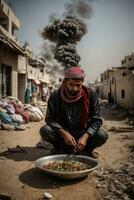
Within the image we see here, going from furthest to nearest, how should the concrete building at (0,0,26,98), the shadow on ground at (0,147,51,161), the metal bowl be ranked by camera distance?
the concrete building at (0,0,26,98) → the shadow on ground at (0,147,51,161) → the metal bowl

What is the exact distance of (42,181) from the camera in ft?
12.2

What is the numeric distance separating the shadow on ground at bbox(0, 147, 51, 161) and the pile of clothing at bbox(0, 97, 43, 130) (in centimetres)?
274

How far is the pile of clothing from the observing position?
27.3 feet

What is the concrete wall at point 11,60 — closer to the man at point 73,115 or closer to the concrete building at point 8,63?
the concrete building at point 8,63

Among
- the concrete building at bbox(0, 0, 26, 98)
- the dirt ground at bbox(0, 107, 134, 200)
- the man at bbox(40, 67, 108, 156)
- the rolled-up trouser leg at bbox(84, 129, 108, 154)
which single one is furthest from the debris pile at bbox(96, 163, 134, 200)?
the concrete building at bbox(0, 0, 26, 98)

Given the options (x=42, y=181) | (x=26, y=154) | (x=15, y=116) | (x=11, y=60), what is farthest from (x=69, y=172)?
(x=11, y=60)

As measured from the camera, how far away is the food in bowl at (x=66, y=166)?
12.2 ft

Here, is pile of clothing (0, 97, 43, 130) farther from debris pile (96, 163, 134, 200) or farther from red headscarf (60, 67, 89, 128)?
debris pile (96, 163, 134, 200)

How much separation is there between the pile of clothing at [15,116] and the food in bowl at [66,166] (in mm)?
4475

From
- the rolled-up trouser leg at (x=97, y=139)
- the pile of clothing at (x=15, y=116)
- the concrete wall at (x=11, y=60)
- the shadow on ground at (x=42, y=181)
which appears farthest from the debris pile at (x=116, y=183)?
the concrete wall at (x=11, y=60)

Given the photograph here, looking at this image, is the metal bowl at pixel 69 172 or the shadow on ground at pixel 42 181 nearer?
the metal bowl at pixel 69 172

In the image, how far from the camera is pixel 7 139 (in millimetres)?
6738

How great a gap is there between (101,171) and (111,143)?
256cm

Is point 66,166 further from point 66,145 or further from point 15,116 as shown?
point 15,116
